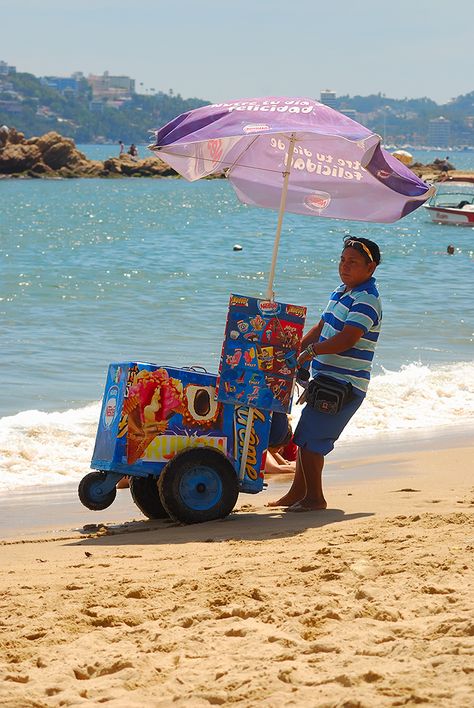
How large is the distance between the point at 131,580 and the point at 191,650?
100 cm

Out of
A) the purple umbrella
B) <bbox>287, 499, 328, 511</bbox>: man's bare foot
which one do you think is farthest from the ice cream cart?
the purple umbrella

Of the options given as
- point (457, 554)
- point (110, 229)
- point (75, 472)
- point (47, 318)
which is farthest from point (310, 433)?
point (110, 229)

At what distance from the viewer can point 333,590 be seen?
4250mm

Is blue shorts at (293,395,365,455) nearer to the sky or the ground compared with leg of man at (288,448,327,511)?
nearer to the sky

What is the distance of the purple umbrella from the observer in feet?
20.7

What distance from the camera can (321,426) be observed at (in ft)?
20.3

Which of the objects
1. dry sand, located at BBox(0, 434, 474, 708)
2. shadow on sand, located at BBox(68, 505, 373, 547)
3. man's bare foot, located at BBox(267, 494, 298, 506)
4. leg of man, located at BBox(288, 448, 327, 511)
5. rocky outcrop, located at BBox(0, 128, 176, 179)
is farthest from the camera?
rocky outcrop, located at BBox(0, 128, 176, 179)

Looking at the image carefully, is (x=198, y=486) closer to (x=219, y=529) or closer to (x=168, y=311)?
(x=219, y=529)

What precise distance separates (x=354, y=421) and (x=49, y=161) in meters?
69.4

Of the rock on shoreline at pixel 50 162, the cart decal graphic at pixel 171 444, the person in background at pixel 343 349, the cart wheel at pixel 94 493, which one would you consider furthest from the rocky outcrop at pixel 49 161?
the cart decal graphic at pixel 171 444

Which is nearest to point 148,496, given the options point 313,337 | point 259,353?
point 259,353

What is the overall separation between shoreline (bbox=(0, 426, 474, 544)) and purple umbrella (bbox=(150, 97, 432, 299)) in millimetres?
1494

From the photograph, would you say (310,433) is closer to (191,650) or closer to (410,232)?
(191,650)

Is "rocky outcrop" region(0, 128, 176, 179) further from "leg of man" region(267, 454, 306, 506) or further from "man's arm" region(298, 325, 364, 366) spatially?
"man's arm" region(298, 325, 364, 366)
